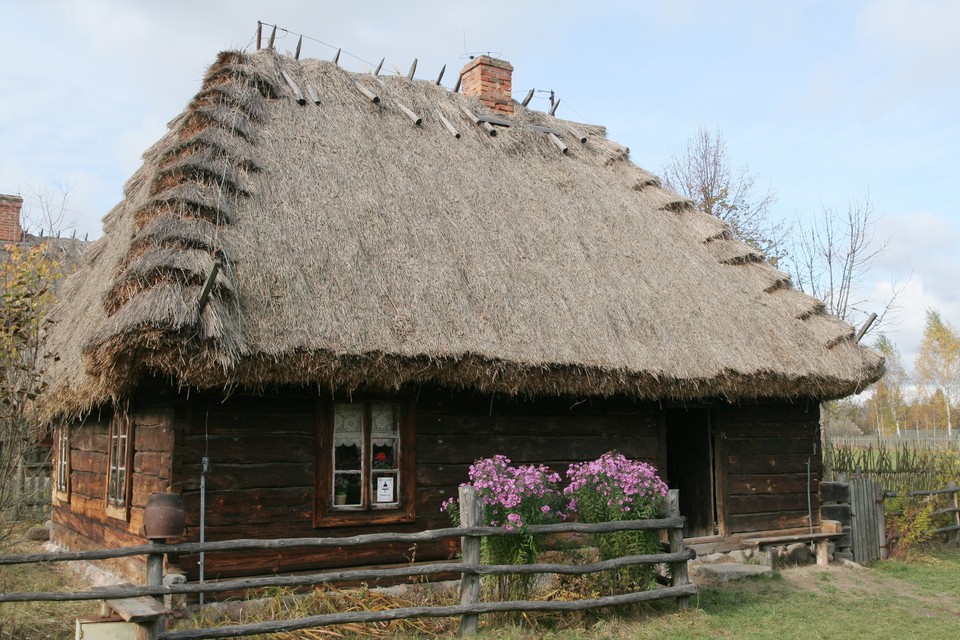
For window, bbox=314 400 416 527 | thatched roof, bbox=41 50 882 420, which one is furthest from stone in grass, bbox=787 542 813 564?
window, bbox=314 400 416 527

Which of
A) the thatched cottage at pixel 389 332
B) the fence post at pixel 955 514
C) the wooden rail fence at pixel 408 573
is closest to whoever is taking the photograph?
the wooden rail fence at pixel 408 573

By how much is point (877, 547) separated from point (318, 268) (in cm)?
885

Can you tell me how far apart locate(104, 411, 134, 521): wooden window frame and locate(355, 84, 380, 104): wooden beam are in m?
5.48

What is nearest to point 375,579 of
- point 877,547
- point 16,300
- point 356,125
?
point 16,300

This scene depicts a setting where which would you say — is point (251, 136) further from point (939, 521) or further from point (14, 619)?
point (939, 521)

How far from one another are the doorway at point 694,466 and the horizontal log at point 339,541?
4041 millimetres

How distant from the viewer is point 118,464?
912 cm

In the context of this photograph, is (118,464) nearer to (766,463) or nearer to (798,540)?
(766,463)

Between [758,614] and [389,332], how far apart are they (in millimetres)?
4564

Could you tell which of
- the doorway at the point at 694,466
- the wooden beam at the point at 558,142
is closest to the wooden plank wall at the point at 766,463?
the doorway at the point at 694,466

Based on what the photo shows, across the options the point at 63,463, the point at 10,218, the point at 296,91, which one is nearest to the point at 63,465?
the point at 63,463

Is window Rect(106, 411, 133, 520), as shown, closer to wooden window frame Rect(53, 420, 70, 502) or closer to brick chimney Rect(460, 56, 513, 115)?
wooden window frame Rect(53, 420, 70, 502)

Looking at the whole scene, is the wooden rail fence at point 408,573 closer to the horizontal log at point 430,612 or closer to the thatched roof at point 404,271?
the horizontal log at point 430,612

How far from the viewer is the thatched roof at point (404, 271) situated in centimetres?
743
